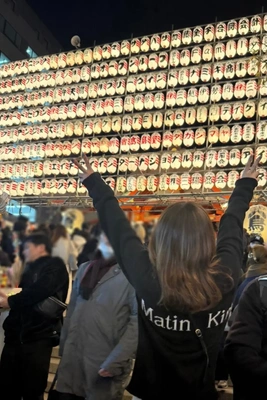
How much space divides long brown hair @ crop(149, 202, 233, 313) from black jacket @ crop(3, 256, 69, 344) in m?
1.67

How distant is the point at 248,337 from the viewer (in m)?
1.63

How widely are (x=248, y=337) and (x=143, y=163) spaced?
7.62m

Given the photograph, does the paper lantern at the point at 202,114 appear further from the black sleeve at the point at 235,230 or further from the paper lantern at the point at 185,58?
the black sleeve at the point at 235,230

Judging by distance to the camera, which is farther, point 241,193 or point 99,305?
point 99,305

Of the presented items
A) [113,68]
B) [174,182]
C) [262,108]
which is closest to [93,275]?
[174,182]

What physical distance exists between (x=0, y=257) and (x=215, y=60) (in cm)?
703

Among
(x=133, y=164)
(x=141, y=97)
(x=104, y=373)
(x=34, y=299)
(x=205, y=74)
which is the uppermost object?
(x=205, y=74)

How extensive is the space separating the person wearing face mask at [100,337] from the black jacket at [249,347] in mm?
939

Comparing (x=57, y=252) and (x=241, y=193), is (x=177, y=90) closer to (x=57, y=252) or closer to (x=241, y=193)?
(x=57, y=252)

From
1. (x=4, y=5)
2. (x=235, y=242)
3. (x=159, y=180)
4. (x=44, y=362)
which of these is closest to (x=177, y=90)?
(x=159, y=180)

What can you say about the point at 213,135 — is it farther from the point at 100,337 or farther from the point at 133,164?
the point at 100,337

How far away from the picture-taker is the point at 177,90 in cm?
930

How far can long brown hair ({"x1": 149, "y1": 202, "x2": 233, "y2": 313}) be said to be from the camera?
1.49 m

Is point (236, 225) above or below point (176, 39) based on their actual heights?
below
